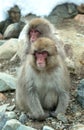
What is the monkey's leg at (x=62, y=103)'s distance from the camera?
7004 mm

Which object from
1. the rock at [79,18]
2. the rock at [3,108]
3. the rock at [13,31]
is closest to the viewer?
the rock at [3,108]

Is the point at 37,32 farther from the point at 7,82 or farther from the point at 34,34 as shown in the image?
the point at 7,82

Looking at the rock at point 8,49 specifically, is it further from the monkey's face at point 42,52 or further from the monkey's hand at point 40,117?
the monkey's face at point 42,52

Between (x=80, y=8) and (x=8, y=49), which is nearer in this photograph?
(x=8, y=49)

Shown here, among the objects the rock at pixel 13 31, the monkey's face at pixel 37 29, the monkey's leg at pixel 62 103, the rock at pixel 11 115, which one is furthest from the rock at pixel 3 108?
the rock at pixel 13 31

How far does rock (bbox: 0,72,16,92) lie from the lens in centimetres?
783

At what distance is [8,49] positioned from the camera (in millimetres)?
9523

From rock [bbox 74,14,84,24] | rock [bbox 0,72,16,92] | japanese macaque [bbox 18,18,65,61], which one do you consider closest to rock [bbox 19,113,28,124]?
rock [bbox 0,72,16,92]

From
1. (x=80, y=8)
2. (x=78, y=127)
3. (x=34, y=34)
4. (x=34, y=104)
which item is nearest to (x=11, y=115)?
(x=34, y=104)

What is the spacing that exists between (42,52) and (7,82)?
1503 millimetres

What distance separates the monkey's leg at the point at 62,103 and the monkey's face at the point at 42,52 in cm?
55

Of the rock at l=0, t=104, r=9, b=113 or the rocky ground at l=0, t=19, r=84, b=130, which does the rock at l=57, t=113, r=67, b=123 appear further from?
the rock at l=0, t=104, r=9, b=113

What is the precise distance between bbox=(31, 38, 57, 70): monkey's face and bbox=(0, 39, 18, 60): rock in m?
2.74

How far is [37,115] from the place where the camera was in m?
6.93
